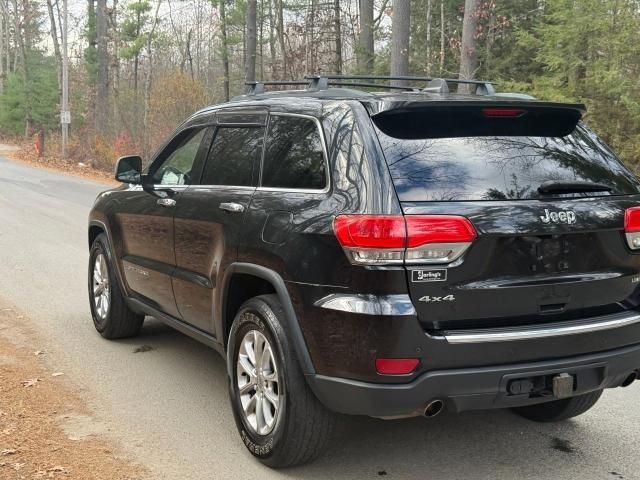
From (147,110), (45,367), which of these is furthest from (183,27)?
(45,367)

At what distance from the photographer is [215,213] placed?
14.0 feet

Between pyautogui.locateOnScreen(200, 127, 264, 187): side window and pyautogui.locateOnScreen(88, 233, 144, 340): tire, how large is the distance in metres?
1.78

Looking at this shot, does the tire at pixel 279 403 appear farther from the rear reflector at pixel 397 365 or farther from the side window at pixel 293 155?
the side window at pixel 293 155

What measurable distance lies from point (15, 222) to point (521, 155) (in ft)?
37.5

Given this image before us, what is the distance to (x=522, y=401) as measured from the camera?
3.37 m

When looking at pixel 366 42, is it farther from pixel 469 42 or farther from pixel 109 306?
pixel 109 306

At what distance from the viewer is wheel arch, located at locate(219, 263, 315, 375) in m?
3.45

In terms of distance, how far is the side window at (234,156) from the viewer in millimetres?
4215

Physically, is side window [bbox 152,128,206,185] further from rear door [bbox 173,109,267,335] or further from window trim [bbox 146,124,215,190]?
rear door [bbox 173,109,267,335]

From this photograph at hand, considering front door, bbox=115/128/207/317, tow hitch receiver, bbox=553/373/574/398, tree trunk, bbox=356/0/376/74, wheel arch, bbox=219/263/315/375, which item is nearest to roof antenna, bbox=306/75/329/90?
front door, bbox=115/128/207/317

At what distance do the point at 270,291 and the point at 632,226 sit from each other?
191cm

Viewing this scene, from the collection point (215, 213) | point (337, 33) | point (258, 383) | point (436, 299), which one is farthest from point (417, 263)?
point (337, 33)

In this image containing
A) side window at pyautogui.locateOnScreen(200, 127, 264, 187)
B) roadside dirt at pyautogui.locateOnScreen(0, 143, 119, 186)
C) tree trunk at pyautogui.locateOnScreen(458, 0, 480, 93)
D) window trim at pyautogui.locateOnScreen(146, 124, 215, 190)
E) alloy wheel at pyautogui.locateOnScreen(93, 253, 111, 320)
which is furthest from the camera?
roadside dirt at pyautogui.locateOnScreen(0, 143, 119, 186)

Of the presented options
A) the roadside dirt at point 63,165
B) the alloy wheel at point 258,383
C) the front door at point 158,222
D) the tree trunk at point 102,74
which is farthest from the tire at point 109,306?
the tree trunk at point 102,74
